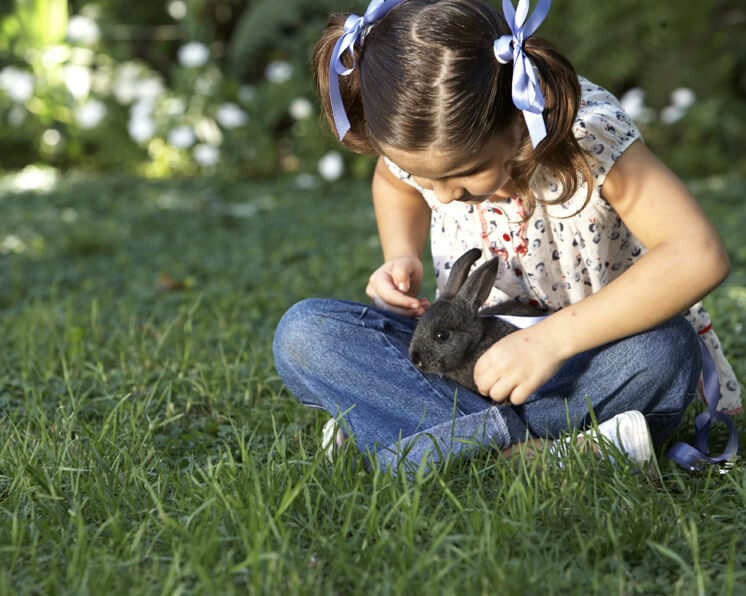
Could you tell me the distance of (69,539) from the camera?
1809mm

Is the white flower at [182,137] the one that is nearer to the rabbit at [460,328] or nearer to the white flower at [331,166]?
the white flower at [331,166]

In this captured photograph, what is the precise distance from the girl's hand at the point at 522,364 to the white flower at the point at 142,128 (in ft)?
19.0

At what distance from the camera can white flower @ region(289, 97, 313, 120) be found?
708cm

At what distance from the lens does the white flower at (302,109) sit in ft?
23.2

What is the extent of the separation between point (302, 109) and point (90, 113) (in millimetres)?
2105

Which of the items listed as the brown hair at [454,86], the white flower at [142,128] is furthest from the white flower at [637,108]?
the brown hair at [454,86]

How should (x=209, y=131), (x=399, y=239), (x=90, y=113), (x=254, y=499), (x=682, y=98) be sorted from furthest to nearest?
(x=90, y=113), (x=209, y=131), (x=682, y=98), (x=399, y=239), (x=254, y=499)

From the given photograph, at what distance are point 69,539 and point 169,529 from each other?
255mm

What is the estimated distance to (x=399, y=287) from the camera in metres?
2.59

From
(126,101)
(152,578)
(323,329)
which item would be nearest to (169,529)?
(152,578)

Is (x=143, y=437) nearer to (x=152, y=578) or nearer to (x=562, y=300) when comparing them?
(x=152, y=578)

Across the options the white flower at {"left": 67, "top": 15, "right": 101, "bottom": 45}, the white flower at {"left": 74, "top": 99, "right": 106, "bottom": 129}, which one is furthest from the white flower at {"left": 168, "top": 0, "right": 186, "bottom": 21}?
the white flower at {"left": 74, "top": 99, "right": 106, "bottom": 129}

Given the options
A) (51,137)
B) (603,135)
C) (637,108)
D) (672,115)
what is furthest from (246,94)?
(603,135)

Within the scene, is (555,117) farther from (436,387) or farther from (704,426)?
(704,426)
